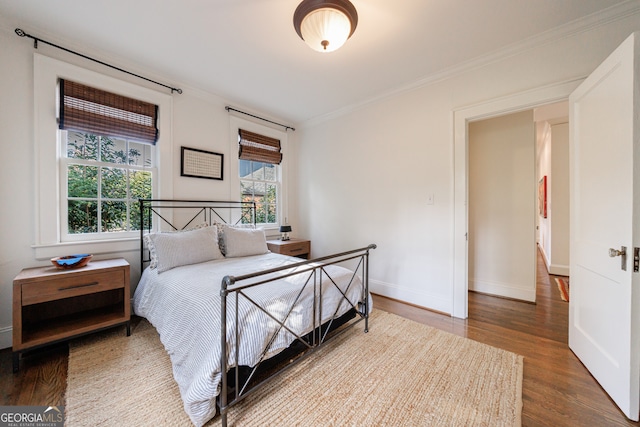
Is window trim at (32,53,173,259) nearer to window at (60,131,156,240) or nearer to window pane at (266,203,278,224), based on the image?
window at (60,131,156,240)

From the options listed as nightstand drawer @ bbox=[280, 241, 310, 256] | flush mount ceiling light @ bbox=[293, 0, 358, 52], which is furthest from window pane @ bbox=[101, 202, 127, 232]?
flush mount ceiling light @ bbox=[293, 0, 358, 52]

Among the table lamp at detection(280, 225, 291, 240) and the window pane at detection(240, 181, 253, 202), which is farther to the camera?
the table lamp at detection(280, 225, 291, 240)

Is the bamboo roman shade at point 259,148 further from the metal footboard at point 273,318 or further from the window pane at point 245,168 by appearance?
the metal footboard at point 273,318

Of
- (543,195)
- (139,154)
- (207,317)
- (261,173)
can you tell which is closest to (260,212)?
(261,173)

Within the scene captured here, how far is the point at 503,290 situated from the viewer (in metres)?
3.35

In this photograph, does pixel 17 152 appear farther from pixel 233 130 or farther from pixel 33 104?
pixel 233 130

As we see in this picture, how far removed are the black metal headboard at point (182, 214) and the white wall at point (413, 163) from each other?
141 cm

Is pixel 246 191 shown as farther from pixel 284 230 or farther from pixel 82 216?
pixel 82 216

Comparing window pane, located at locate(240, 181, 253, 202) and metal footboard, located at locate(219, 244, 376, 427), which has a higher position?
window pane, located at locate(240, 181, 253, 202)

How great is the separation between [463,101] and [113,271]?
3.84 meters

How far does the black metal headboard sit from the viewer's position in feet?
9.27

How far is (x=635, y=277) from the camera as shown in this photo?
4.58 feet

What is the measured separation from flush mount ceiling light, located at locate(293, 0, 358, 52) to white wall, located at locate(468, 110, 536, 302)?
2.76m

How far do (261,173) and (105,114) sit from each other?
2.03 m
